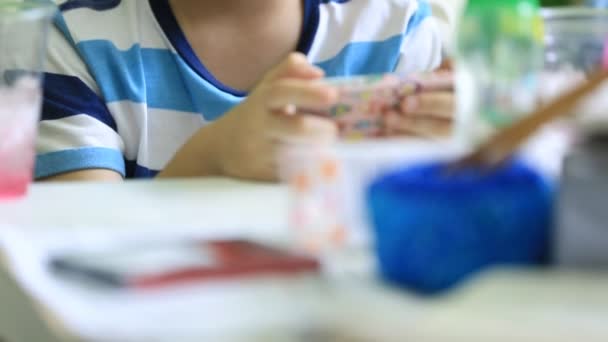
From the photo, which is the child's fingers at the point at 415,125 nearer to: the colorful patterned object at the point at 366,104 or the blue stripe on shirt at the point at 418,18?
the colorful patterned object at the point at 366,104

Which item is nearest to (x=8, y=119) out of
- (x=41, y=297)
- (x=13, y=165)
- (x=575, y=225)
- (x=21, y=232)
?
(x=13, y=165)

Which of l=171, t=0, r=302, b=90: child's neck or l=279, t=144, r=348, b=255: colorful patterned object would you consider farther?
l=171, t=0, r=302, b=90: child's neck

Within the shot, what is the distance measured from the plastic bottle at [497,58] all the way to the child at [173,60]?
17.4 inches

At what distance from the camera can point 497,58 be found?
62 cm

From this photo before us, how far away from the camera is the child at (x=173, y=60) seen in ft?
3.64

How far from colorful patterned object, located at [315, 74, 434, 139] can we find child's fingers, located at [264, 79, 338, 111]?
11mm

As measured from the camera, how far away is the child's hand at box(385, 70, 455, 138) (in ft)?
2.59

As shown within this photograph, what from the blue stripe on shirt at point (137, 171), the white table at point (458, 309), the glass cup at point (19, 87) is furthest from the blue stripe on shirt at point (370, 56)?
the white table at point (458, 309)

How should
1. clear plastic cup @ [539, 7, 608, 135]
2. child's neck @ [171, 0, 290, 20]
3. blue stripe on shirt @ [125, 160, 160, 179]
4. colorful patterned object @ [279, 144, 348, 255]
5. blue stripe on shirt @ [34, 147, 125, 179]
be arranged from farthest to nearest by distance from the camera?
child's neck @ [171, 0, 290, 20]
blue stripe on shirt @ [125, 160, 160, 179]
blue stripe on shirt @ [34, 147, 125, 179]
clear plastic cup @ [539, 7, 608, 135]
colorful patterned object @ [279, 144, 348, 255]

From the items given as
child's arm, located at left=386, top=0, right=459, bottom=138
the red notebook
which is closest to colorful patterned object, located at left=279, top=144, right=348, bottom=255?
the red notebook

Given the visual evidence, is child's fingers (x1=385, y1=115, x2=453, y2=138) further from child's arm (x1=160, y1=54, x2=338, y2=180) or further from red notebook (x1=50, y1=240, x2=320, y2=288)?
red notebook (x1=50, y1=240, x2=320, y2=288)

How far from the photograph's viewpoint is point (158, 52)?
1.24 m

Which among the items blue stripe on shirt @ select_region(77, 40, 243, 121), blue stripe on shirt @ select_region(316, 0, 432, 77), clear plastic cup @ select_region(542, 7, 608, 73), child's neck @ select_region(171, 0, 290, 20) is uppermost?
clear plastic cup @ select_region(542, 7, 608, 73)

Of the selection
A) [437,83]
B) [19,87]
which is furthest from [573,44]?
[19,87]
